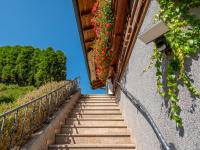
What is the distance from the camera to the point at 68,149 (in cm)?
388

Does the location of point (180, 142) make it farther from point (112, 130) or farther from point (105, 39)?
point (105, 39)

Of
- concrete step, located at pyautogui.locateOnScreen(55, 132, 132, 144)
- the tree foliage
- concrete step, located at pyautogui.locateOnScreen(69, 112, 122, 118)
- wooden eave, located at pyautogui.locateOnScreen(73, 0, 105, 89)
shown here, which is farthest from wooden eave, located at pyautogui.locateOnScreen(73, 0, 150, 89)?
the tree foliage

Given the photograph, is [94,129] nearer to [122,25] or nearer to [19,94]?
[122,25]

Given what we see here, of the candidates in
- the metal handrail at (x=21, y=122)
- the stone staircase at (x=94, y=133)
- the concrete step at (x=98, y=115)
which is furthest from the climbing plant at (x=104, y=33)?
the metal handrail at (x=21, y=122)

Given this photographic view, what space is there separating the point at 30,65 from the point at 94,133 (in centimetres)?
751

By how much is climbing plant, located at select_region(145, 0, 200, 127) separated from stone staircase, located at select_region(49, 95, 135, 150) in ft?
7.32

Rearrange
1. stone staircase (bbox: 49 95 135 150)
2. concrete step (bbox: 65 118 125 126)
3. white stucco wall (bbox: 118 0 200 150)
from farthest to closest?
concrete step (bbox: 65 118 125 126) < stone staircase (bbox: 49 95 135 150) < white stucco wall (bbox: 118 0 200 150)

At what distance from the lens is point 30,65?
11148 mm

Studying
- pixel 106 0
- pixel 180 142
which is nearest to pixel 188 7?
pixel 180 142

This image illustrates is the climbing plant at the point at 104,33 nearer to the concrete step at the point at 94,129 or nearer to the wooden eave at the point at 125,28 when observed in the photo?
the wooden eave at the point at 125,28

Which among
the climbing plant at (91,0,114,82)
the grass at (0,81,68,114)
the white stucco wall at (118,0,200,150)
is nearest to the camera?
the white stucco wall at (118,0,200,150)

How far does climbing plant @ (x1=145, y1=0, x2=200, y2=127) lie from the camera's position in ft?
5.56

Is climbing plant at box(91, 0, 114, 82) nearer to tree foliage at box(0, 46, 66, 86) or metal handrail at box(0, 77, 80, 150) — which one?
metal handrail at box(0, 77, 80, 150)

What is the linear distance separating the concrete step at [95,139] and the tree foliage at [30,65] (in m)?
5.88
